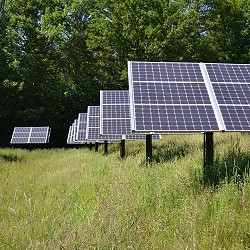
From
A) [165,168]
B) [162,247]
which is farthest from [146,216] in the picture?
[165,168]

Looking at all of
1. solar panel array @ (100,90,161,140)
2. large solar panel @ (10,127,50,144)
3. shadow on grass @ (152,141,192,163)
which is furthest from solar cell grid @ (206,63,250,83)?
large solar panel @ (10,127,50,144)

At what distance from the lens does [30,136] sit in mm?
35625

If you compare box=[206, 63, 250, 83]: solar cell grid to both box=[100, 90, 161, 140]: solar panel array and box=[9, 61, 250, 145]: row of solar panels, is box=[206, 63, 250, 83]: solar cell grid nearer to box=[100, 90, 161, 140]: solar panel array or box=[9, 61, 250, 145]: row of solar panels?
box=[9, 61, 250, 145]: row of solar panels

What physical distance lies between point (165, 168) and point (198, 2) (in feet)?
127

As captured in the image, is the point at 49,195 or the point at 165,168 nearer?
the point at 49,195

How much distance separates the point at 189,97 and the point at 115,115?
7583mm

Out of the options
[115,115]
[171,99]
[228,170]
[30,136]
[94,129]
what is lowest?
[228,170]

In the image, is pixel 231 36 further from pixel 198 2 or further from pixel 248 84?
pixel 248 84

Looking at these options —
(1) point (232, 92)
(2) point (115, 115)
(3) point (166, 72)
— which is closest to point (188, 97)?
(1) point (232, 92)

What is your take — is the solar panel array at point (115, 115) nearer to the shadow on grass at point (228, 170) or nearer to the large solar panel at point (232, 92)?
the large solar panel at point (232, 92)

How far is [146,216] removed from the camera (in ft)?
18.3

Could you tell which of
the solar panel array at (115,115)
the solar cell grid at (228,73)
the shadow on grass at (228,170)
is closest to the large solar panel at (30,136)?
the solar panel array at (115,115)

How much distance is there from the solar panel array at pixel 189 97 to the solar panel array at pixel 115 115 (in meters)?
4.10

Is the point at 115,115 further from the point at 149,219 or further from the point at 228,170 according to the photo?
the point at 149,219
